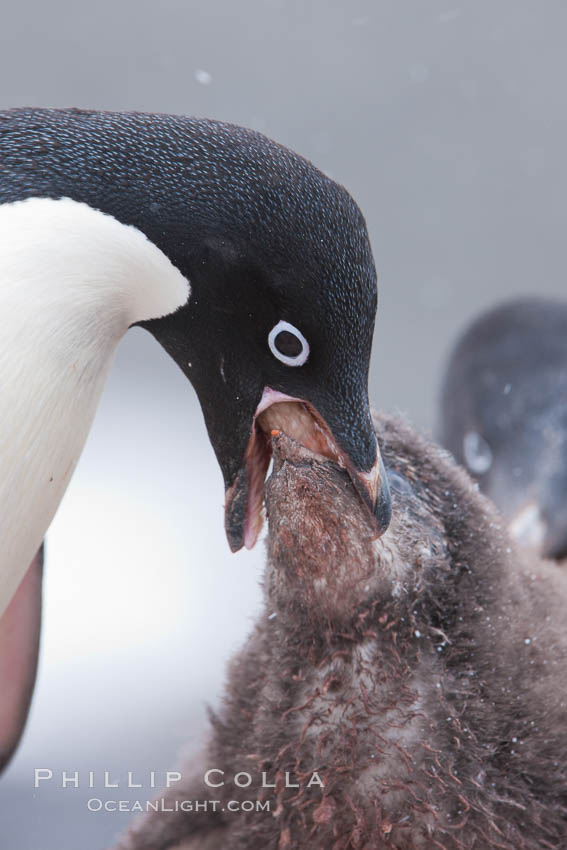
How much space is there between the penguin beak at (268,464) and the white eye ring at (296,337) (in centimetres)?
2

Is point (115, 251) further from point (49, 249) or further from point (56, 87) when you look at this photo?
point (56, 87)

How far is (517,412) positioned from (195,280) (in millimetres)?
554

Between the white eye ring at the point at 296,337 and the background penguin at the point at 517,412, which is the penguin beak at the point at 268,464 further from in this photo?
the background penguin at the point at 517,412

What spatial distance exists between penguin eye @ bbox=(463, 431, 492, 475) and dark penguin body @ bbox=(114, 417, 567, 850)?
0.47 meters

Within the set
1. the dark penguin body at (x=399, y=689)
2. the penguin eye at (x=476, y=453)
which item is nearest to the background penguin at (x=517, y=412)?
the penguin eye at (x=476, y=453)

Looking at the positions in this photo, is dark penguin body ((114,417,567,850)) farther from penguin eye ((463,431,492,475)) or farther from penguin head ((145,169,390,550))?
penguin eye ((463,431,492,475))

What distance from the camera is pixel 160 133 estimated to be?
458mm

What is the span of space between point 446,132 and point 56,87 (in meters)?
0.40

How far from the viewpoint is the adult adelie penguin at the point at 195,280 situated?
1.38 ft

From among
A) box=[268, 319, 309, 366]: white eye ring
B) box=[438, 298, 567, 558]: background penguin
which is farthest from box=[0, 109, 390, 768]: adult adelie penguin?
box=[438, 298, 567, 558]: background penguin

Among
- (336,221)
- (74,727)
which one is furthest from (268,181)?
(74,727)

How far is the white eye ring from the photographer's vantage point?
0.43m

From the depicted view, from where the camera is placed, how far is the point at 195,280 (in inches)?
17.4

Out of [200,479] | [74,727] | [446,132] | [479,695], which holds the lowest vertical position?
[74,727]
